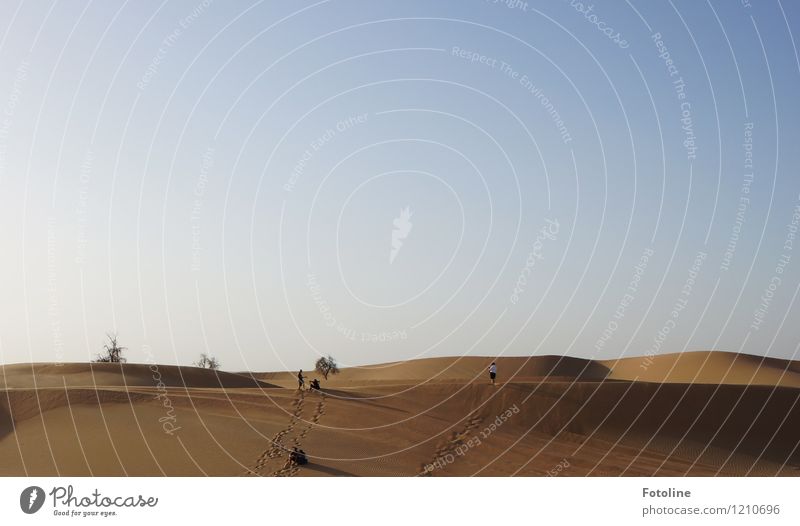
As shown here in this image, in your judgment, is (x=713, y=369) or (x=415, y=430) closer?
(x=415, y=430)

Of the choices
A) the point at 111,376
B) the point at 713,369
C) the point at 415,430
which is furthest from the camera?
the point at 713,369

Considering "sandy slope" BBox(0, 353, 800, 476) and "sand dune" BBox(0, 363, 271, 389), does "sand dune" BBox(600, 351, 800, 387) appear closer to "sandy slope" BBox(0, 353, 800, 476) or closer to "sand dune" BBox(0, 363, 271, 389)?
"sandy slope" BBox(0, 353, 800, 476)

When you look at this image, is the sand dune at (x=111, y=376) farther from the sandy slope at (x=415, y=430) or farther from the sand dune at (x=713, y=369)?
the sand dune at (x=713, y=369)


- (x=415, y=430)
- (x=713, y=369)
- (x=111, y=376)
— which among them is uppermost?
(x=111, y=376)

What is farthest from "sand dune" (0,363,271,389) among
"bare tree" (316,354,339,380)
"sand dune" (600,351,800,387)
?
"sand dune" (600,351,800,387)

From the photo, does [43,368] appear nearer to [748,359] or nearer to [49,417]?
[49,417]

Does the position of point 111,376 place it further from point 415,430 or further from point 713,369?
point 713,369

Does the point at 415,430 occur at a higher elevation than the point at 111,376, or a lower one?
lower

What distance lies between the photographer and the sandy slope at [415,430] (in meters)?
25.4

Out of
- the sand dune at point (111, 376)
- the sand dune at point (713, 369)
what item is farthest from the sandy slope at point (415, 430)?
the sand dune at point (713, 369)

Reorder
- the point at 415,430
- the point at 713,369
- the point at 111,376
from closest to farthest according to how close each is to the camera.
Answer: the point at 415,430, the point at 111,376, the point at 713,369

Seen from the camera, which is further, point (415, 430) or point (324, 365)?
point (324, 365)

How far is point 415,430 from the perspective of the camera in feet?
98.9

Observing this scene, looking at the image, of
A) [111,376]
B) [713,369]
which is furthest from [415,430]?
[713,369]
